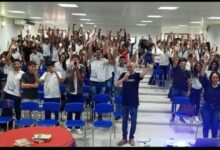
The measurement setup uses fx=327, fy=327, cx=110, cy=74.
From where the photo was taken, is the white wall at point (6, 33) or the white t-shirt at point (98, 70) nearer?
the white t-shirt at point (98, 70)

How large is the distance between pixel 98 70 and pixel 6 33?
1101 centimetres

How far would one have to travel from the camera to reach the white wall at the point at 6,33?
17547mm

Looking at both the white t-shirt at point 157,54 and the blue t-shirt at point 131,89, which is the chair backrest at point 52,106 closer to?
the blue t-shirt at point 131,89

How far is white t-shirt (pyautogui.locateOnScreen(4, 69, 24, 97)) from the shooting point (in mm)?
7695

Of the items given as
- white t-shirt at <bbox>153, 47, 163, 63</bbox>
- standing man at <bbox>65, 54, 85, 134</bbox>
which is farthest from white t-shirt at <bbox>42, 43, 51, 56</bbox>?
standing man at <bbox>65, 54, 85, 134</bbox>

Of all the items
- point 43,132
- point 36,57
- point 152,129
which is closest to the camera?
point 43,132

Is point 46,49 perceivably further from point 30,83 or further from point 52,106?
point 52,106

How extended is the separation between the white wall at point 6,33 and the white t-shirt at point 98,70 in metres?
9.97

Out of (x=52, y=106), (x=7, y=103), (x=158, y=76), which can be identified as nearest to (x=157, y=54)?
(x=158, y=76)

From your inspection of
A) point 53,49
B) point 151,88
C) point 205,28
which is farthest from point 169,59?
point 205,28

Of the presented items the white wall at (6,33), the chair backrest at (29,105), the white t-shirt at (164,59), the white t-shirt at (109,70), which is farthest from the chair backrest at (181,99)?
the white wall at (6,33)

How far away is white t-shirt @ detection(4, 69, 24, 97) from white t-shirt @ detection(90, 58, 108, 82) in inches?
84.7

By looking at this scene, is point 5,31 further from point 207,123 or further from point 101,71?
point 207,123

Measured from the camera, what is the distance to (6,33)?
18.3 metres
